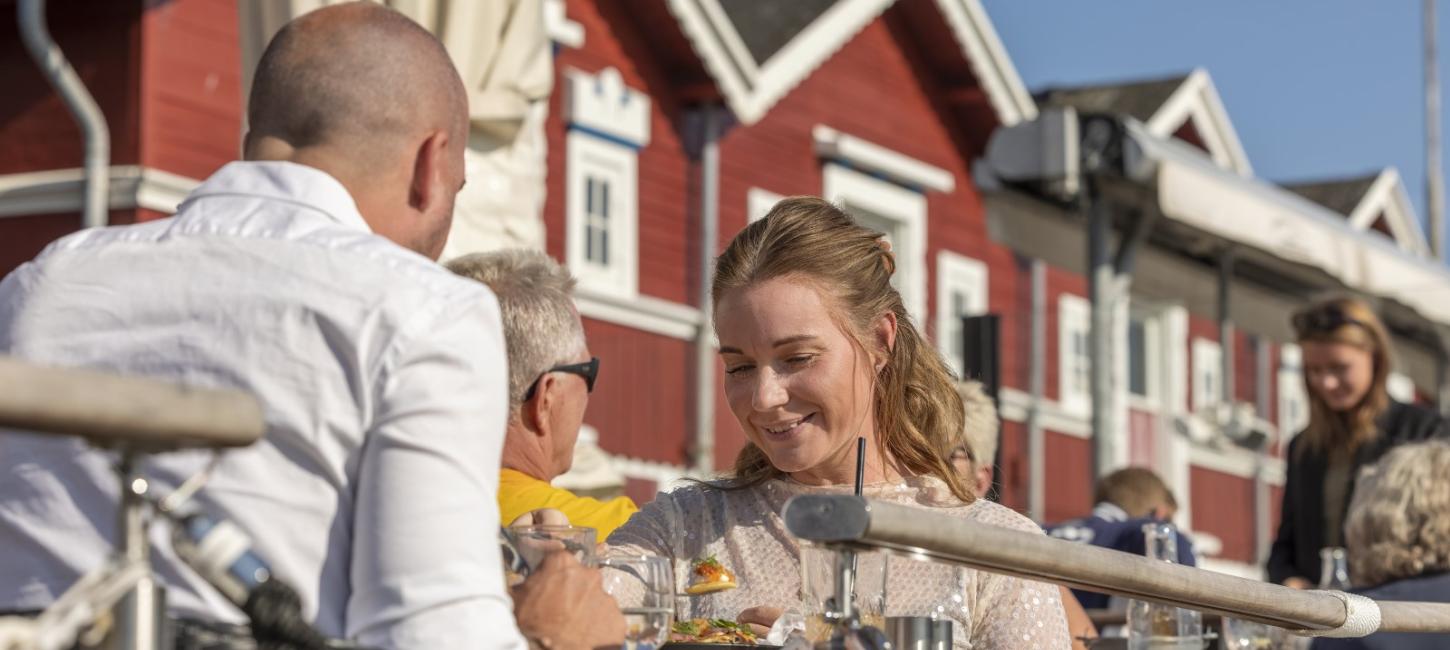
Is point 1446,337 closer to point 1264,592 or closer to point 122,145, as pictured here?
point 122,145

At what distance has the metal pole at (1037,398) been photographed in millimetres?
18234

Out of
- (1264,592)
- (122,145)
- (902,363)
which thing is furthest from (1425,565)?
(122,145)

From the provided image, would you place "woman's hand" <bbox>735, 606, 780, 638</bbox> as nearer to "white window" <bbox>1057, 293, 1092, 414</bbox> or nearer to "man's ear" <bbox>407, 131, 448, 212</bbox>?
"man's ear" <bbox>407, 131, 448, 212</bbox>

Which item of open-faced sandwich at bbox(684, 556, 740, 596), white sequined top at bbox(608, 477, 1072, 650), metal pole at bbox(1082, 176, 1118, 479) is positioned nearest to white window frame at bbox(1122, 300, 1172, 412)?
metal pole at bbox(1082, 176, 1118, 479)

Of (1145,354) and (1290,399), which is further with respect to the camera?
(1290,399)

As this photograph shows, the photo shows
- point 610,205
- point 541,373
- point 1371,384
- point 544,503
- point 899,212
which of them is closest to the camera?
point 544,503

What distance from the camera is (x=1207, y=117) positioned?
21328 mm

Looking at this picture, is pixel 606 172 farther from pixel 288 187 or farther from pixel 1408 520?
pixel 288 187

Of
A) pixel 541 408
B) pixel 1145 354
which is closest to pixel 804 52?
pixel 1145 354

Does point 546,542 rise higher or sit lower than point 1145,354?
lower

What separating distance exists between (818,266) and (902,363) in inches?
9.7

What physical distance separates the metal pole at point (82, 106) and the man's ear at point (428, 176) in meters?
9.40

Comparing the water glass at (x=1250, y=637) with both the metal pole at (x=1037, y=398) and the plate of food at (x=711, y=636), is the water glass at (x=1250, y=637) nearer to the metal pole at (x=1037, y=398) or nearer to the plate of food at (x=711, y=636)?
the plate of food at (x=711, y=636)

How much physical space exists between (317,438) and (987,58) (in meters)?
16.5
